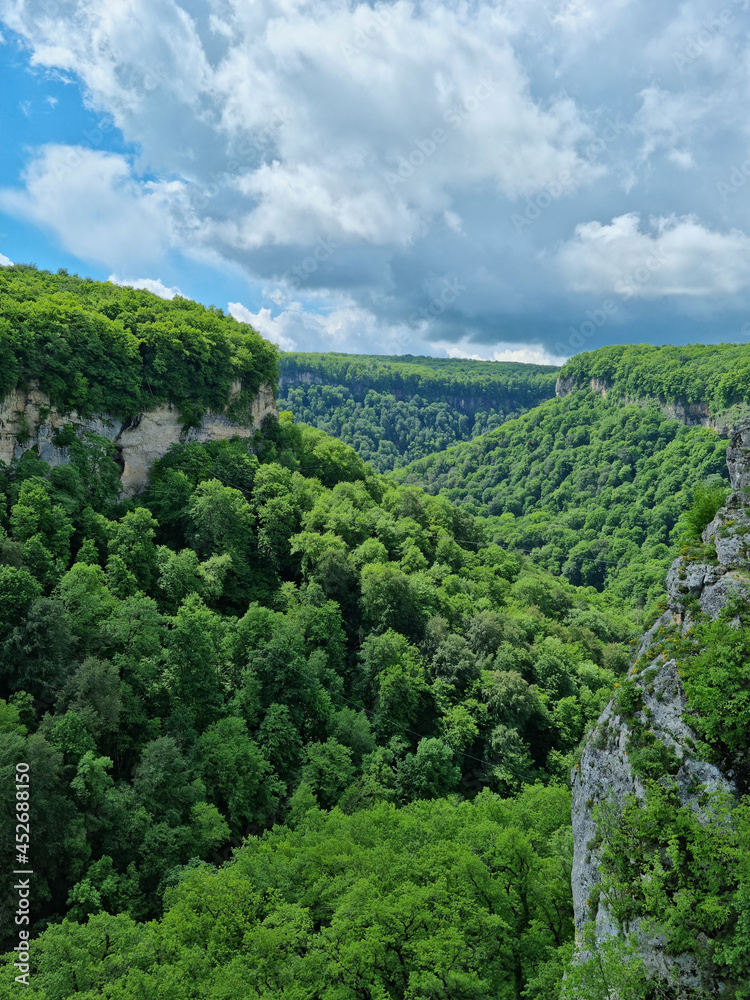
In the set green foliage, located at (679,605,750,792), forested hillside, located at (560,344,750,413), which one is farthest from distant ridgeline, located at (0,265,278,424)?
forested hillside, located at (560,344,750,413)

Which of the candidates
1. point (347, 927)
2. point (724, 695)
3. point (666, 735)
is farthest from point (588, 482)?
point (347, 927)

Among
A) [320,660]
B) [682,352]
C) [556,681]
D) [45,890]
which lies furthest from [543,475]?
[45,890]

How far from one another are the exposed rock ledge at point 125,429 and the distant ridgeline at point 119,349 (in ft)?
2.94

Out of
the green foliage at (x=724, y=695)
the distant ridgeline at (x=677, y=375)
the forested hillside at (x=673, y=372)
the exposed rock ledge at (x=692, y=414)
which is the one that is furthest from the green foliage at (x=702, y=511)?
the forested hillside at (x=673, y=372)

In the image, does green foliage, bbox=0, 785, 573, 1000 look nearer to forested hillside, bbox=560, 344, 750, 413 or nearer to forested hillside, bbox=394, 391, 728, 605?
forested hillside, bbox=394, 391, 728, 605

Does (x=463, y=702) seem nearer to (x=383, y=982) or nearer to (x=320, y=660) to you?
(x=320, y=660)

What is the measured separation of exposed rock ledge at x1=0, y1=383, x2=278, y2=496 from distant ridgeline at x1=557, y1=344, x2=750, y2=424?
103681 mm

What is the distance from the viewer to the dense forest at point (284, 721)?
18641 mm

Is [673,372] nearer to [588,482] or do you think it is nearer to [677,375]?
[677,375]

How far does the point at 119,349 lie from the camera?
51344 millimetres

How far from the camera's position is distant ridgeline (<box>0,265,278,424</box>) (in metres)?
45.6

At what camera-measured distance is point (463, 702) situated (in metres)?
45.1

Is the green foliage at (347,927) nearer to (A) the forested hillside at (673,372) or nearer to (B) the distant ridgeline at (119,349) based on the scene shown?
(B) the distant ridgeline at (119,349)

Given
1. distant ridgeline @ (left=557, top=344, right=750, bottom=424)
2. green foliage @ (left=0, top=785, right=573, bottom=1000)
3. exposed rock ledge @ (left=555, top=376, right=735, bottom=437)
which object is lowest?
green foliage @ (left=0, top=785, right=573, bottom=1000)
